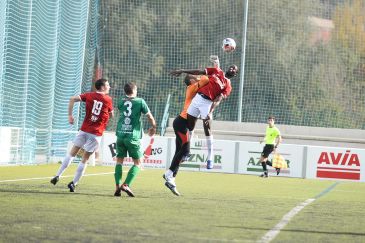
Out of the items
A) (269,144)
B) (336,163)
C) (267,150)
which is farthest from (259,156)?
(336,163)

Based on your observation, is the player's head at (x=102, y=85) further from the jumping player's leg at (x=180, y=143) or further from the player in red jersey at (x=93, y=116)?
the jumping player's leg at (x=180, y=143)

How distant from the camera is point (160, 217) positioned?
10438 millimetres

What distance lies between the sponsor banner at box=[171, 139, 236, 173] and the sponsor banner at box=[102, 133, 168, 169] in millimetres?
419

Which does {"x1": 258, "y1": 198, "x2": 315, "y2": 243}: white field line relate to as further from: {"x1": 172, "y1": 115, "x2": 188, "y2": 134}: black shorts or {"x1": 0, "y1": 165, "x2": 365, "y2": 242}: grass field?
{"x1": 172, "y1": 115, "x2": 188, "y2": 134}: black shorts

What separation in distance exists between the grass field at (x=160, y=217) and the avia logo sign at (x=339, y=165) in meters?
13.8

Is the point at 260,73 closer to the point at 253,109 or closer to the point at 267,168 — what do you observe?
the point at 253,109

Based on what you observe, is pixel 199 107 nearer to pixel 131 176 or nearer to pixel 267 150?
pixel 131 176

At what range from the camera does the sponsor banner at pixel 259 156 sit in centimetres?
2962

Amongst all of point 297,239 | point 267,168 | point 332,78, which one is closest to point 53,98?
point 267,168

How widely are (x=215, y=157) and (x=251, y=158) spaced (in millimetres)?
1220

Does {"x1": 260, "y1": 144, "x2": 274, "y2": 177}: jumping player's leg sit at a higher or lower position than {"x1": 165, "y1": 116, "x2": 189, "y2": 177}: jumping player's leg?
lower

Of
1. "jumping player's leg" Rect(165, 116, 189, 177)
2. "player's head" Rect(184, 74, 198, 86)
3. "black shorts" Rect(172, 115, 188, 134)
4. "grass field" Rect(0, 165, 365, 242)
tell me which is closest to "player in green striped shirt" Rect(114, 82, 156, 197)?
"grass field" Rect(0, 165, 365, 242)

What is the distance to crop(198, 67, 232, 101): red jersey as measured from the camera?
49.8ft

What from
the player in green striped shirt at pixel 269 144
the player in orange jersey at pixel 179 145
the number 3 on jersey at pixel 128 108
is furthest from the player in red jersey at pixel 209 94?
the player in green striped shirt at pixel 269 144
